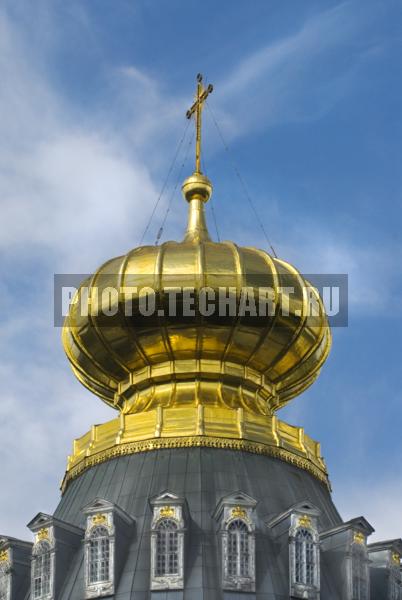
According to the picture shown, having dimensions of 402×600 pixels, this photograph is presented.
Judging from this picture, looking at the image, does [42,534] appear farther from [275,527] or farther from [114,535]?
[275,527]

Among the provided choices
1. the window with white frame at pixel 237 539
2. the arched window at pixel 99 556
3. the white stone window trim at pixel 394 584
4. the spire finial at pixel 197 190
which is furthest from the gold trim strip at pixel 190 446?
the spire finial at pixel 197 190

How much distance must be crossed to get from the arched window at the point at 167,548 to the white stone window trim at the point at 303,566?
2.32m

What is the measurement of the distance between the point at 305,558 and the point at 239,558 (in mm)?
1405

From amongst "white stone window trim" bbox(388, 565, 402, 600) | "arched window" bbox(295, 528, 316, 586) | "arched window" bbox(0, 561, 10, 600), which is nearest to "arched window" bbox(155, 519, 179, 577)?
"arched window" bbox(295, 528, 316, 586)

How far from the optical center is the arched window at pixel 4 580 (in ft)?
111

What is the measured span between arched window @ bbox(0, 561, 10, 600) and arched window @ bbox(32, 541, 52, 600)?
0.92 metres

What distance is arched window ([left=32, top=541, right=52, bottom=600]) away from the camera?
1294 inches

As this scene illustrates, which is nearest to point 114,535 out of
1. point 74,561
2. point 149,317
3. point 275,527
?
point 74,561

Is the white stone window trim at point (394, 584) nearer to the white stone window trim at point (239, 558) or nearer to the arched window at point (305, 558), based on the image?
the arched window at point (305, 558)

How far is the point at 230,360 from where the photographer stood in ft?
123

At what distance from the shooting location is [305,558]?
32.4 meters

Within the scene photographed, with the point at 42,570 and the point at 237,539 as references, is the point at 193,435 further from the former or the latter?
the point at 42,570

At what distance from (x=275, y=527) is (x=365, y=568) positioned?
2.05 m

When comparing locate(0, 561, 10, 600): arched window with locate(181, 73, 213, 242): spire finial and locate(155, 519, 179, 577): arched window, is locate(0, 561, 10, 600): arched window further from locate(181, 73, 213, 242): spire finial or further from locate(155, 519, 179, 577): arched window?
locate(181, 73, 213, 242): spire finial
